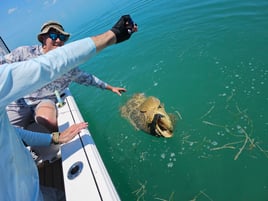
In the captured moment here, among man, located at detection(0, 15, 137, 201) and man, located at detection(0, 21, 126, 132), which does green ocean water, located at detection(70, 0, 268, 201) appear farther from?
man, located at detection(0, 15, 137, 201)

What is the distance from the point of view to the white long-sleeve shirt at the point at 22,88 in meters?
1.20

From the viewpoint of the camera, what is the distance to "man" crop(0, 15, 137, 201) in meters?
1.20

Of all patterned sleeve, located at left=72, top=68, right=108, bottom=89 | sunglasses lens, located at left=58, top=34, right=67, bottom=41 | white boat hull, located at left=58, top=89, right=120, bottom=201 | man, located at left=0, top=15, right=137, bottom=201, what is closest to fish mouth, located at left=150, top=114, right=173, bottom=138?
patterned sleeve, located at left=72, top=68, right=108, bottom=89

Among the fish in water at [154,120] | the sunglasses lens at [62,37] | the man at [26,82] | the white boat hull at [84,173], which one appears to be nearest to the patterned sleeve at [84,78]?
the sunglasses lens at [62,37]

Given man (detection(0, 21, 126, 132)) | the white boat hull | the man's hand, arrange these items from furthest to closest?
man (detection(0, 21, 126, 132)), the white boat hull, the man's hand

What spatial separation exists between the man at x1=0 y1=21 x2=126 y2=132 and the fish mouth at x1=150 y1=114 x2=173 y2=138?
4.57ft

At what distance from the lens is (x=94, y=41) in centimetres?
144

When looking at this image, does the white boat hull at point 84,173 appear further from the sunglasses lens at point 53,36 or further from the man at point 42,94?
the sunglasses lens at point 53,36

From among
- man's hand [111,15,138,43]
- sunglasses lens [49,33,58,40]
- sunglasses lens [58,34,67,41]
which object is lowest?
sunglasses lens [58,34,67,41]

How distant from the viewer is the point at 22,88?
48.2 inches

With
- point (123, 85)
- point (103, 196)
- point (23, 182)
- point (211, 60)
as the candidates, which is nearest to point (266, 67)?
point (211, 60)

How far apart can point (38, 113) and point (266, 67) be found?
4042 mm

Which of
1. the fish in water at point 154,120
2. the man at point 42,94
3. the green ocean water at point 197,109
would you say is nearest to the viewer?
the green ocean water at point 197,109

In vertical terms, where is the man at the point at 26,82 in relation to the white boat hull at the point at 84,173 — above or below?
above
